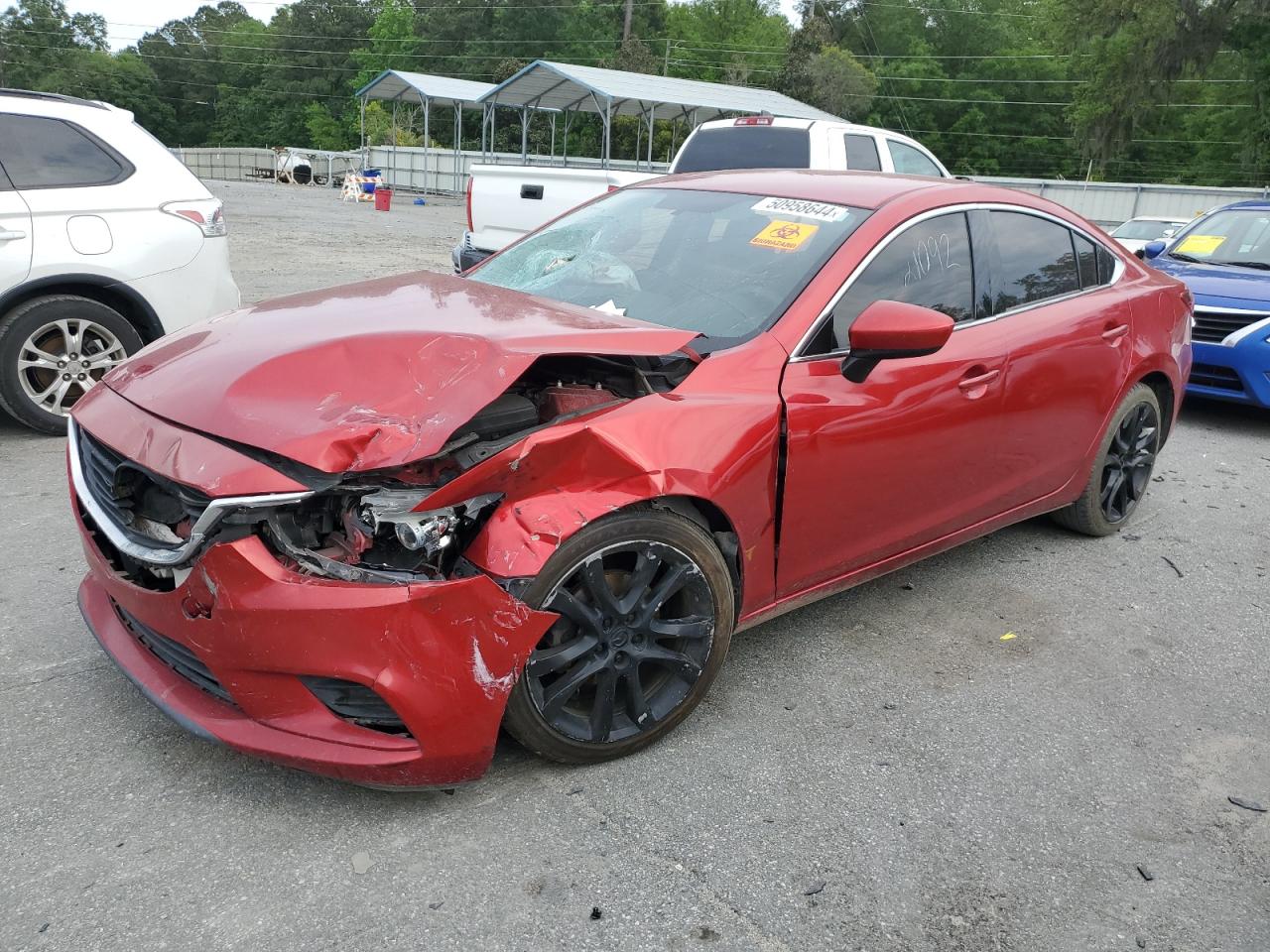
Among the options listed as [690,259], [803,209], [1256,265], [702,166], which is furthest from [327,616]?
[702,166]

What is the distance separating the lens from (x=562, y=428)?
8.63ft

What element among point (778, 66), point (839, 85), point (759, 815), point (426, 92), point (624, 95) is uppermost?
point (778, 66)

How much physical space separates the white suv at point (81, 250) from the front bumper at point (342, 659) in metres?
3.67

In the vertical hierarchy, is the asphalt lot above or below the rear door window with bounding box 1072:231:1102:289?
below

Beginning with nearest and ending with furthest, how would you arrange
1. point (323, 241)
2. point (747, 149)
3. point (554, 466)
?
1. point (554, 466)
2. point (747, 149)
3. point (323, 241)

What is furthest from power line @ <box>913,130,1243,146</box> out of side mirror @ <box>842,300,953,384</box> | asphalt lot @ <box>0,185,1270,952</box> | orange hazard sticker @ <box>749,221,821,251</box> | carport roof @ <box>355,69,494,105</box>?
side mirror @ <box>842,300,953,384</box>

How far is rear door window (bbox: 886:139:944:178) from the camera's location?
10.2m

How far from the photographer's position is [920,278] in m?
3.70

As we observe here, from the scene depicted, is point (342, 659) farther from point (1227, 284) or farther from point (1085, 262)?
point (1227, 284)

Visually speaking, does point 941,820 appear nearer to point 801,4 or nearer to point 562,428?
point 562,428

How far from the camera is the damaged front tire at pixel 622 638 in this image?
2.65 metres

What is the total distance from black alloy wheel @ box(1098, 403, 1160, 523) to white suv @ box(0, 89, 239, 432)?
4956 millimetres

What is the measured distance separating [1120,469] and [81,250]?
17.7ft

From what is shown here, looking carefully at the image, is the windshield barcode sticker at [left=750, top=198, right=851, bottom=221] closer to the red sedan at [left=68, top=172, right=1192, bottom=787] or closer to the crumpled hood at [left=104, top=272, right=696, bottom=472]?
the red sedan at [left=68, top=172, right=1192, bottom=787]
